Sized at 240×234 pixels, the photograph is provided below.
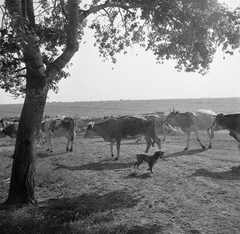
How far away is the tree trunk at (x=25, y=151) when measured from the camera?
7938 mm

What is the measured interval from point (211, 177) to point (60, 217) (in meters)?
5.68

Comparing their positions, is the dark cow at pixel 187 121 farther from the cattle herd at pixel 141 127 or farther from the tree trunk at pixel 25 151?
the tree trunk at pixel 25 151

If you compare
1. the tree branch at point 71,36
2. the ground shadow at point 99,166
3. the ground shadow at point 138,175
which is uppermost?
the tree branch at point 71,36

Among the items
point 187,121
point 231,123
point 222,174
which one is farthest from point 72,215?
point 187,121

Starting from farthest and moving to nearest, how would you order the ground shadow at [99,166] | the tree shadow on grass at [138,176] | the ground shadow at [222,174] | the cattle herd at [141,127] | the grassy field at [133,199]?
the cattle herd at [141,127] < the ground shadow at [99,166] < the tree shadow on grass at [138,176] < the ground shadow at [222,174] < the grassy field at [133,199]

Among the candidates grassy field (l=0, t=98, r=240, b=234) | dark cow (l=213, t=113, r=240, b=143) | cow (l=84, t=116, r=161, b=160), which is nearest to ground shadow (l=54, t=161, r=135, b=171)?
grassy field (l=0, t=98, r=240, b=234)

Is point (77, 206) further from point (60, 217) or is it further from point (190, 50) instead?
point (190, 50)

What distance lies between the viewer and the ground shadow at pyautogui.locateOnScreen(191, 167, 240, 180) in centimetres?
1020

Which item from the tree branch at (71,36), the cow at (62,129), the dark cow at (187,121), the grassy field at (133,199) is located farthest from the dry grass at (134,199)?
the cow at (62,129)

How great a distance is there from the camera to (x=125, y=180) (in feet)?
33.8

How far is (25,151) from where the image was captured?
7.97 metres

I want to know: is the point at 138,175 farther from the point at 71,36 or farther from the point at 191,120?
the point at 191,120

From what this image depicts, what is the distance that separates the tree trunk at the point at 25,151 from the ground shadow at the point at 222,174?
5895 mm

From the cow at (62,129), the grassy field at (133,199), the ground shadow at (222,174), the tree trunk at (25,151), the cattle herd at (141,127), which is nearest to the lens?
the grassy field at (133,199)
